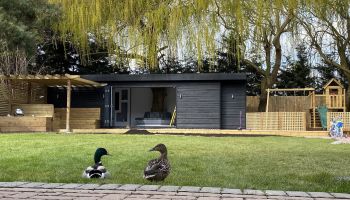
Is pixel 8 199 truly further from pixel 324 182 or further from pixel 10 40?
pixel 10 40

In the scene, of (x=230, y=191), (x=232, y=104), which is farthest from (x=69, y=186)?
(x=232, y=104)

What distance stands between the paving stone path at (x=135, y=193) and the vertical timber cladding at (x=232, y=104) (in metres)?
16.5

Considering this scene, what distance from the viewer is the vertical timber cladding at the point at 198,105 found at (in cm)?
2128

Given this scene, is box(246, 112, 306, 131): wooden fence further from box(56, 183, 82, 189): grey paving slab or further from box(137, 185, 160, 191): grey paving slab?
box(56, 183, 82, 189): grey paving slab

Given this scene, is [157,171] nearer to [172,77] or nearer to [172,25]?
[172,25]

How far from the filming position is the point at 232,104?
2152 centimetres

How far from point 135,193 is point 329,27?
16771 mm

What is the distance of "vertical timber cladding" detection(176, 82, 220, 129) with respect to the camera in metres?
21.3

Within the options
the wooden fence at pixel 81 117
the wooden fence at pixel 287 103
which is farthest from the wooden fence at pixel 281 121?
the wooden fence at pixel 81 117

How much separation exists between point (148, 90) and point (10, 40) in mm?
15886

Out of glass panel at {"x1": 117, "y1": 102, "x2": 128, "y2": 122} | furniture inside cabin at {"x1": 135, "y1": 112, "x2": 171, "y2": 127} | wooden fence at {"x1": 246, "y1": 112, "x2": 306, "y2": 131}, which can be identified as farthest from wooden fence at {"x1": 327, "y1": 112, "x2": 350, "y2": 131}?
glass panel at {"x1": 117, "y1": 102, "x2": 128, "y2": 122}

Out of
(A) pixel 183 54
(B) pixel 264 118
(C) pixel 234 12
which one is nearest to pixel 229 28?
(C) pixel 234 12

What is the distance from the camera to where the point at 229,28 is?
20.3 meters

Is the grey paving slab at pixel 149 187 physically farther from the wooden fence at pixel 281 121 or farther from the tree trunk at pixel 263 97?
the tree trunk at pixel 263 97
